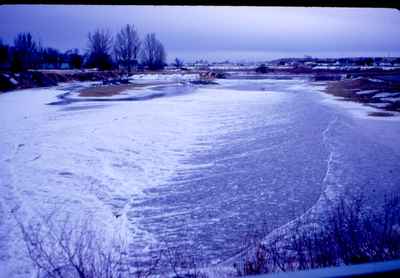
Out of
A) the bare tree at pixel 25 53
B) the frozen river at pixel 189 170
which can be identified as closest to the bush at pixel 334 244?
the frozen river at pixel 189 170

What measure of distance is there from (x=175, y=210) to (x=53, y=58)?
1980 inches

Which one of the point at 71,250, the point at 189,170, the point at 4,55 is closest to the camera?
the point at 71,250

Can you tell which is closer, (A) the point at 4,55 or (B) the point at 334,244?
(B) the point at 334,244

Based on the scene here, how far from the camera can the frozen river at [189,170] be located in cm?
563

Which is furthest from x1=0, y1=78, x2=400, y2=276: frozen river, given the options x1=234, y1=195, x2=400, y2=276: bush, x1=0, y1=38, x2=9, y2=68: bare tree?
x1=0, y1=38, x2=9, y2=68: bare tree

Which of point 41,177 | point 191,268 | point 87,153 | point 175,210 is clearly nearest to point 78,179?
point 41,177

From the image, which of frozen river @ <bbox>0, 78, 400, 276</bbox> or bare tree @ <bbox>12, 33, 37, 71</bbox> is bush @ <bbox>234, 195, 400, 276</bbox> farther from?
bare tree @ <bbox>12, 33, 37, 71</bbox>

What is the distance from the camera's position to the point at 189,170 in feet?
27.2

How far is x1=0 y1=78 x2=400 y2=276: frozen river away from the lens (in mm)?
5633

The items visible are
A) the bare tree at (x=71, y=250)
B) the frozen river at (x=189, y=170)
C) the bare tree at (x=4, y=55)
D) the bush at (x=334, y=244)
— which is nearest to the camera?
the bush at (x=334, y=244)

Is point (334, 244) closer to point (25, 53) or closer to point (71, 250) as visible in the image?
point (71, 250)

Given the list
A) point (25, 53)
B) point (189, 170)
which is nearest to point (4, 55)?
point (25, 53)

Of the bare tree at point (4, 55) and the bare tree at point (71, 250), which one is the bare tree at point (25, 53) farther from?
the bare tree at point (71, 250)

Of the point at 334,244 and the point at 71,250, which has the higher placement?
the point at 334,244
